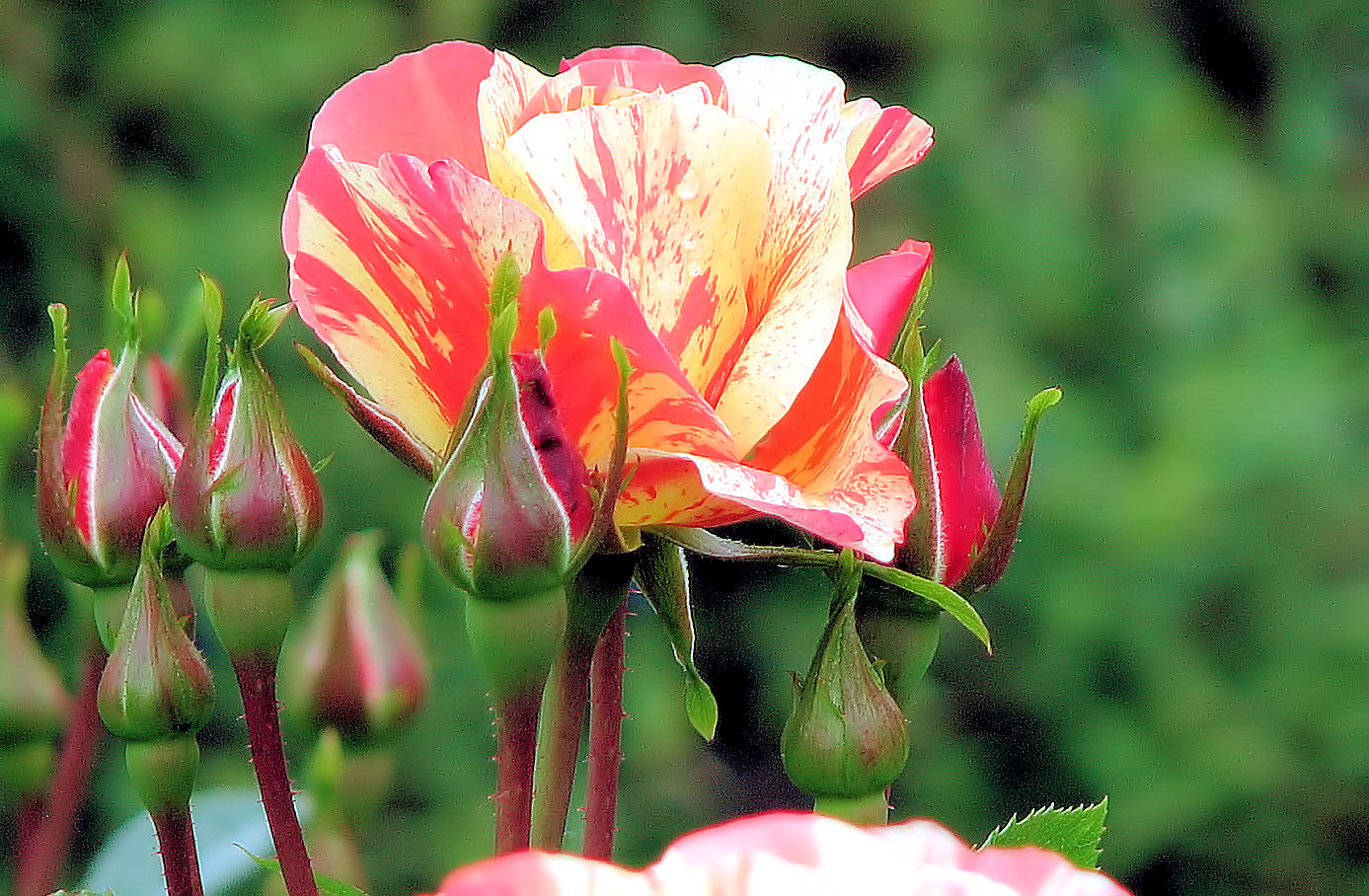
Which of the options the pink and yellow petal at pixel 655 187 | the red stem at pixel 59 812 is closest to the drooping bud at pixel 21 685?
the red stem at pixel 59 812

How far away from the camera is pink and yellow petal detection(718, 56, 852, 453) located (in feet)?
1.01

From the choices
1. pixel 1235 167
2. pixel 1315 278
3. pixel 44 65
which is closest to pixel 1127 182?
pixel 1235 167

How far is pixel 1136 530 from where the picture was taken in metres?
1.25

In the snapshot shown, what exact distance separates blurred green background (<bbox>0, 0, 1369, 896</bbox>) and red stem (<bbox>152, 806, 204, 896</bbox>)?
0.82 meters

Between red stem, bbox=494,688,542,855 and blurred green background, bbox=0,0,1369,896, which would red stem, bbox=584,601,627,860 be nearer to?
red stem, bbox=494,688,542,855

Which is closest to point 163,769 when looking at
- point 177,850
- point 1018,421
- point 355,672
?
point 177,850

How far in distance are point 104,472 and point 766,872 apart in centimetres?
19

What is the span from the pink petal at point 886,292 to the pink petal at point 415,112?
82 mm

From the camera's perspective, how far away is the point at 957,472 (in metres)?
0.36

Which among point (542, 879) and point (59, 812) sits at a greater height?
point (542, 879)

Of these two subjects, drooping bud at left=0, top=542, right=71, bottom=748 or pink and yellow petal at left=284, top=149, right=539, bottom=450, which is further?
drooping bud at left=0, top=542, right=71, bottom=748

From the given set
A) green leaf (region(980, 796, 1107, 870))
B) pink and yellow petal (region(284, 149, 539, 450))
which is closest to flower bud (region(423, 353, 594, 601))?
pink and yellow petal (region(284, 149, 539, 450))

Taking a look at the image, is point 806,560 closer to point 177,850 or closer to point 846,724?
point 846,724

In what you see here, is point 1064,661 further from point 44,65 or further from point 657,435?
point 657,435
